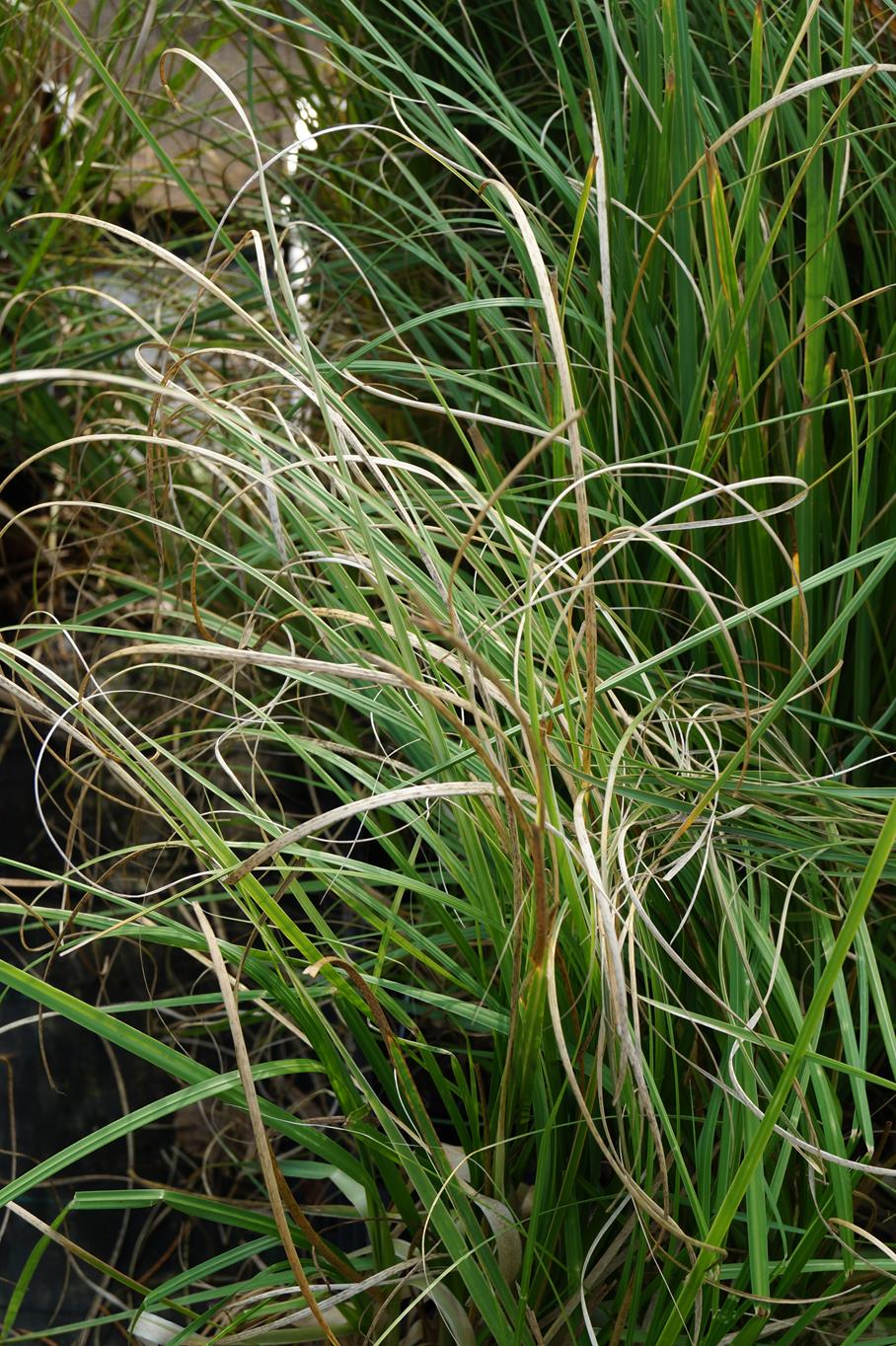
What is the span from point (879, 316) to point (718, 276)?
0.35ft

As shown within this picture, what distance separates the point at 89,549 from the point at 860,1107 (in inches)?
28.8

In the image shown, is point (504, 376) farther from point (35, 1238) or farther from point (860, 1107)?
point (35, 1238)

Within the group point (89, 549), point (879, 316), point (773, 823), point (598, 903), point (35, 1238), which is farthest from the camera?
point (89, 549)

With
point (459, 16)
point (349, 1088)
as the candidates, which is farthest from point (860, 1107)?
point (459, 16)

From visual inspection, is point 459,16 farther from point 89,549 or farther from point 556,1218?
point 556,1218

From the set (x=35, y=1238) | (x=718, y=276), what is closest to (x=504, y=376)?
(x=718, y=276)

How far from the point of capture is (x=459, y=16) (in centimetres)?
76

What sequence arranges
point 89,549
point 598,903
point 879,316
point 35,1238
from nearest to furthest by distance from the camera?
point 598,903
point 879,316
point 35,1238
point 89,549

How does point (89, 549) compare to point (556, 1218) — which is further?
point (89, 549)

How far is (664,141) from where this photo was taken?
21.2 inches

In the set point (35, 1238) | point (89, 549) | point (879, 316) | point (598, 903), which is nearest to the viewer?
point (598, 903)

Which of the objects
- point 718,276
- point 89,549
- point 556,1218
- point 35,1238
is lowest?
point 35,1238

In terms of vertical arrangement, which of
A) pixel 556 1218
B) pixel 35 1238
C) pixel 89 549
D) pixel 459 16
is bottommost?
pixel 35 1238

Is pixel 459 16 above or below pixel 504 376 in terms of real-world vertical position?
above
